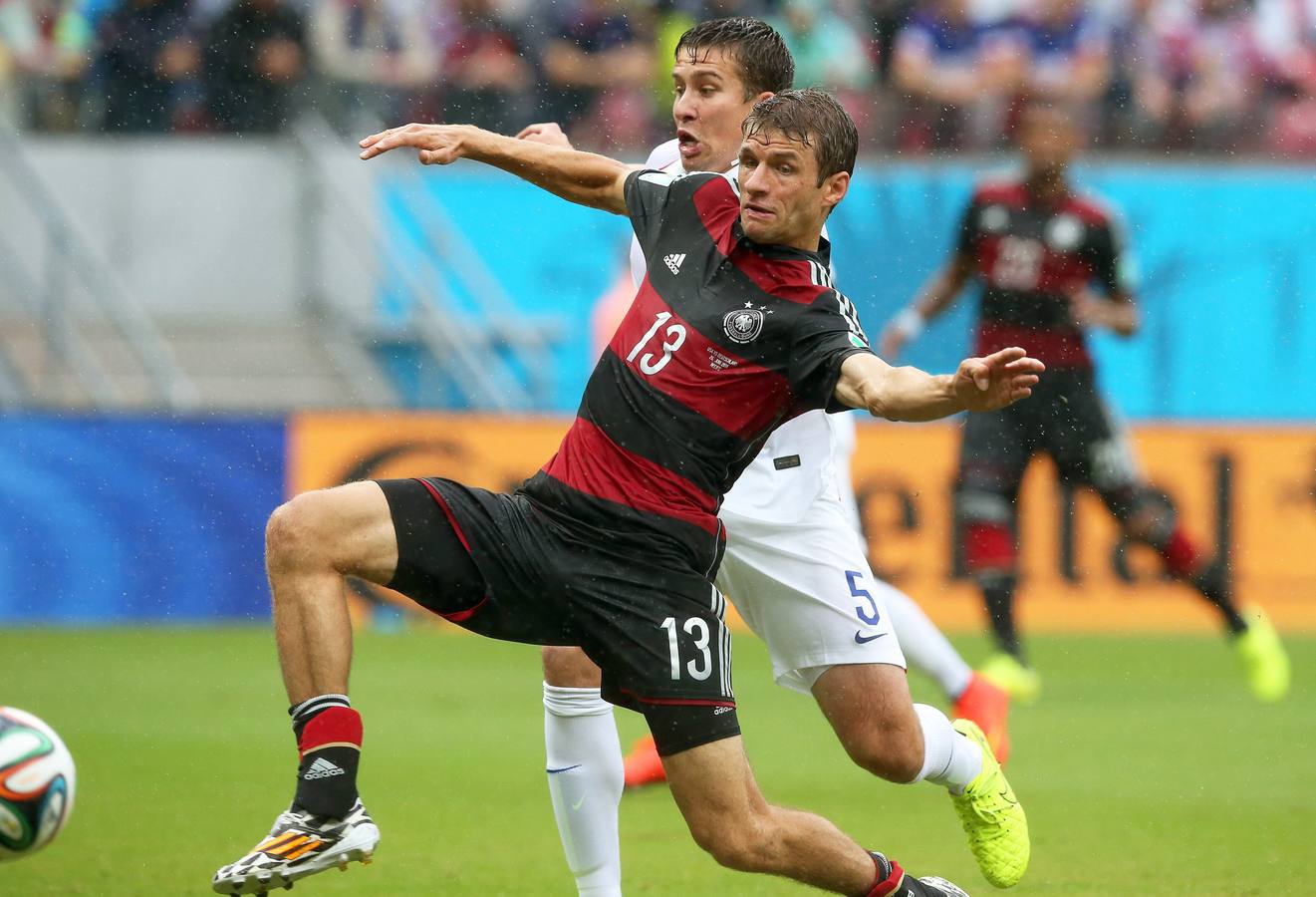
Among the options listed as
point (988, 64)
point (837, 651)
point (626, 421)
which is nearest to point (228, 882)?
point (626, 421)

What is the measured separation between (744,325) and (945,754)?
4.65 ft

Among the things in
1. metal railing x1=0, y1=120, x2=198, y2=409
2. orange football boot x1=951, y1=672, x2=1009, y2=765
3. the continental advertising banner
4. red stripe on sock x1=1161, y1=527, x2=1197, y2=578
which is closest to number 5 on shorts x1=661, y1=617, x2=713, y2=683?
orange football boot x1=951, y1=672, x2=1009, y2=765

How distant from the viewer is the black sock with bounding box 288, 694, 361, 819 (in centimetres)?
414

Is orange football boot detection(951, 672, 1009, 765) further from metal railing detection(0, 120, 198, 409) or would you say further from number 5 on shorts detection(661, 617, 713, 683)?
metal railing detection(0, 120, 198, 409)

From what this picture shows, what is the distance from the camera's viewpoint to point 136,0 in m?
14.7

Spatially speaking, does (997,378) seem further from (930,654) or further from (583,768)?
(930,654)

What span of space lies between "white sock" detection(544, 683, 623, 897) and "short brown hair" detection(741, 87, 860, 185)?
1485mm

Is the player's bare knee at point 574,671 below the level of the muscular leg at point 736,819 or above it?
above

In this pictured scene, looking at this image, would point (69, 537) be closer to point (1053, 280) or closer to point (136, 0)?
point (136, 0)

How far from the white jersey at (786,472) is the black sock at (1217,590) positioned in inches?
171

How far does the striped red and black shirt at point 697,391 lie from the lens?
4.47m

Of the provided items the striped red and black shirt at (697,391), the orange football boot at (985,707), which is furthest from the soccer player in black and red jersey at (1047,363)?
the striped red and black shirt at (697,391)

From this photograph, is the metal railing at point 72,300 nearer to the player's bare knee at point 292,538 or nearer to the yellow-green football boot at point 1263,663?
the yellow-green football boot at point 1263,663

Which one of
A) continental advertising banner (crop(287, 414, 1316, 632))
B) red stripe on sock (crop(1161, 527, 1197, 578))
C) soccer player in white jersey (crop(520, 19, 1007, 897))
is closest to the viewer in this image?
soccer player in white jersey (crop(520, 19, 1007, 897))
